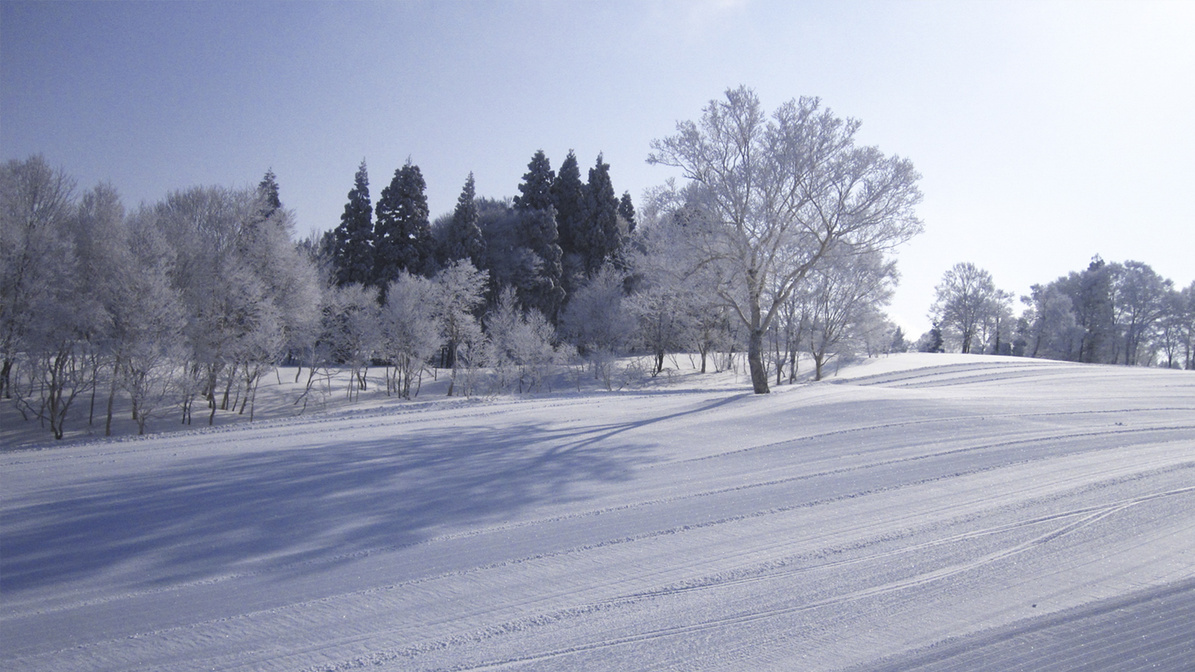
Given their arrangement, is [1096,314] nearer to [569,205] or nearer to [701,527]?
[569,205]

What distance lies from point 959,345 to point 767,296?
181 feet

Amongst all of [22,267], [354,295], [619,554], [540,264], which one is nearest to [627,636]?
[619,554]

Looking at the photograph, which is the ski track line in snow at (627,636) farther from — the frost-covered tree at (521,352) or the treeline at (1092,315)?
the treeline at (1092,315)

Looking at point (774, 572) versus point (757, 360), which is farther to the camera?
point (757, 360)

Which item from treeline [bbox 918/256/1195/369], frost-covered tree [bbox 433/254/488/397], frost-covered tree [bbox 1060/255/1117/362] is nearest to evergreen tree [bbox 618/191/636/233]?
frost-covered tree [bbox 433/254/488/397]

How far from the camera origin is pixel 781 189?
16.1 metres

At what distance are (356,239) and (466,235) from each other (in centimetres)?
860

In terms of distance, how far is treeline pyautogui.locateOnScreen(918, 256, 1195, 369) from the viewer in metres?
50.0

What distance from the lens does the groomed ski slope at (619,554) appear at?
143 inches

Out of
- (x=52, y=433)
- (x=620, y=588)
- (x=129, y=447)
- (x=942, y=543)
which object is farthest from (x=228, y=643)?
(x=52, y=433)

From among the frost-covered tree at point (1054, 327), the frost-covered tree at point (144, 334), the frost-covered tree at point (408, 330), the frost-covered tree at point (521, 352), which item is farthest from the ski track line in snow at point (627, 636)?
the frost-covered tree at point (1054, 327)

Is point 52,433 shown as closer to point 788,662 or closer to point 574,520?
point 574,520

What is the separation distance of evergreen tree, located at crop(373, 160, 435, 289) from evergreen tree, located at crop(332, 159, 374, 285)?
0.70 meters

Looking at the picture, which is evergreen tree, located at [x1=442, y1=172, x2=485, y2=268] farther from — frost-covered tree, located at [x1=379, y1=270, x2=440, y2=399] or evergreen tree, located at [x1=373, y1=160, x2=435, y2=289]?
frost-covered tree, located at [x1=379, y1=270, x2=440, y2=399]
